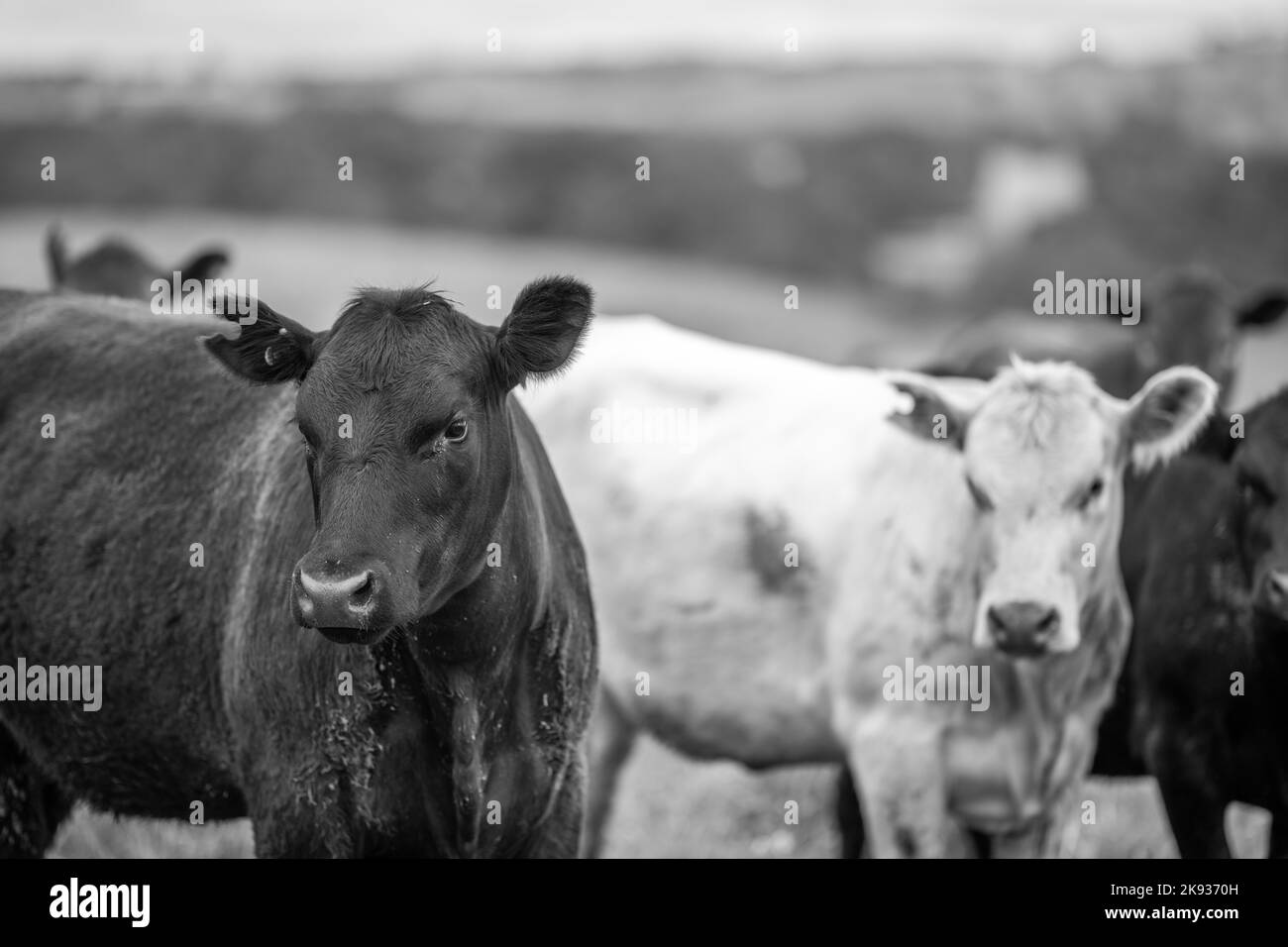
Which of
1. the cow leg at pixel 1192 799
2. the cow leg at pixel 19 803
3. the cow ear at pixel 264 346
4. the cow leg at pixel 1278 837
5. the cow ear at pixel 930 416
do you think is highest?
the cow ear at pixel 264 346

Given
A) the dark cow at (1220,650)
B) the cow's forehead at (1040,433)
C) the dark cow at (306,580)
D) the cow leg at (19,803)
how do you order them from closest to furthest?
1. the dark cow at (306,580)
2. the cow leg at (19,803)
3. the cow's forehead at (1040,433)
4. the dark cow at (1220,650)

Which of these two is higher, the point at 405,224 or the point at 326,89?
the point at 326,89

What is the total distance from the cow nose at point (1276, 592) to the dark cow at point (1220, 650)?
2cm

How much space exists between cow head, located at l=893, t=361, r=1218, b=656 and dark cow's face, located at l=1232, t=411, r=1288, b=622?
206 millimetres

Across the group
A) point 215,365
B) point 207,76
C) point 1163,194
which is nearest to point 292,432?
point 215,365

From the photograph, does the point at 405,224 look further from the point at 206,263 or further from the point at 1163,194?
the point at 206,263

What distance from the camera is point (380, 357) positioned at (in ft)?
13.7

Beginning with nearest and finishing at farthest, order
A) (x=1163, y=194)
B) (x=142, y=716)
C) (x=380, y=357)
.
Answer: (x=380, y=357)
(x=142, y=716)
(x=1163, y=194)

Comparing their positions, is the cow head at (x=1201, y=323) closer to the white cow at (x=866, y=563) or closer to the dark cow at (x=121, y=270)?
the white cow at (x=866, y=563)

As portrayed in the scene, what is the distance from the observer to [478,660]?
14.5 feet

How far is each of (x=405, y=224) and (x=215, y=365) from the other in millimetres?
20694

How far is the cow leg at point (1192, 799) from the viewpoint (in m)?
5.85

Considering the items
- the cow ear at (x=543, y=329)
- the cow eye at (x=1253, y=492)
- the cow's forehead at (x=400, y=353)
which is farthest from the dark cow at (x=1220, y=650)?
the cow's forehead at (x=400, y=353)

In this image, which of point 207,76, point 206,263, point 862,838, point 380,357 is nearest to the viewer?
point 380,357
